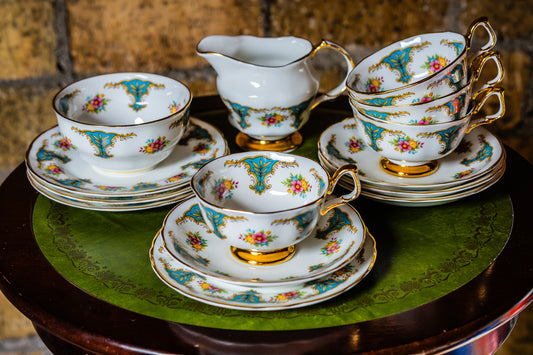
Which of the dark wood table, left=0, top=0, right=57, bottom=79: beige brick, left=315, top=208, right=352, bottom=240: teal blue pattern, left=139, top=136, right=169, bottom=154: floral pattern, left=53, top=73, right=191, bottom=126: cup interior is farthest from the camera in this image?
left=0, top=0, right=57, bottom=79: beige brick

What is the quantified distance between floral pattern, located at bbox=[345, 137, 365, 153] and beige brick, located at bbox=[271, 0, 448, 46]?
0.59 metres

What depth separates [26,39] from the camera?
1372 mm

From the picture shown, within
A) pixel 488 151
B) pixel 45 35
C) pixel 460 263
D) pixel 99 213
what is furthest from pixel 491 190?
pixel 45 35

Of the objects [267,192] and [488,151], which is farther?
[488,151]

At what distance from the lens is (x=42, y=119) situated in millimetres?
1463

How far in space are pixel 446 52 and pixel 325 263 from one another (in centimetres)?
40

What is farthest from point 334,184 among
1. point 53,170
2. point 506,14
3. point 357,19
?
point 506,14

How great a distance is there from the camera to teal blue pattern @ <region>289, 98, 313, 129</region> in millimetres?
901

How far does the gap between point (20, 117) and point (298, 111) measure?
0.80 meters

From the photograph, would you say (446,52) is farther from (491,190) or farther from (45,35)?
(45,35)

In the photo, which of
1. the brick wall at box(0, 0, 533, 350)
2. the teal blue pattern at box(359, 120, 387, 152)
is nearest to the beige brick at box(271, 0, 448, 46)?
the brick wall at box(0, 0, 533, 350)

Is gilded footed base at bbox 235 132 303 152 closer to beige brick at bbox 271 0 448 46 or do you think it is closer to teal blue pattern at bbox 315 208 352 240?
teal blue pattern at bbox 315 208 352 240

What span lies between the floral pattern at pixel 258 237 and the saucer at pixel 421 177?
0.20m

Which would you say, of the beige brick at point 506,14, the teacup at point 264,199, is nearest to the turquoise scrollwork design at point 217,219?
the teacup at point 264,199
